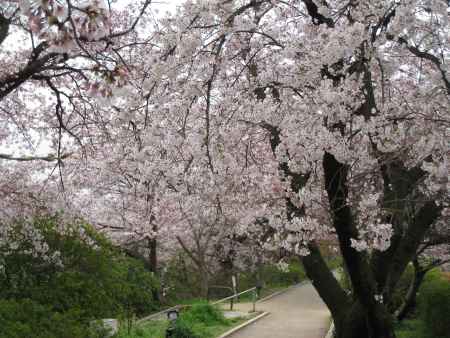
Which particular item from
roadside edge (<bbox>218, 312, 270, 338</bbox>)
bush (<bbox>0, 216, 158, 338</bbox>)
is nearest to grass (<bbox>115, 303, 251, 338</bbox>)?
roadside edge (<bbox>218, 312, 270, 338</bbox>)

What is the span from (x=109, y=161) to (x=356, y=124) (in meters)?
7.67

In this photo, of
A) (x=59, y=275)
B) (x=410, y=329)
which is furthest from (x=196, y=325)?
(x=59, y=275)

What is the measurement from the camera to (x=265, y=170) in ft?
36.3

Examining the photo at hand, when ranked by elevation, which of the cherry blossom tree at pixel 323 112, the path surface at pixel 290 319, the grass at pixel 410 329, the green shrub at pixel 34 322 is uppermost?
the cherry blossom tree at pixel 323 112

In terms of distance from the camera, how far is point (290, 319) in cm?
1554

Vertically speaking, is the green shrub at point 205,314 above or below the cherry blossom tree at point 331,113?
below

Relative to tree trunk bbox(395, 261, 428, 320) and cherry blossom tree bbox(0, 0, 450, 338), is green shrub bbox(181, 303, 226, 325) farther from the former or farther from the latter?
cherry blossom tree bbox(0, 0, 450, 338)

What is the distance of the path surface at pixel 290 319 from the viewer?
12930 mm

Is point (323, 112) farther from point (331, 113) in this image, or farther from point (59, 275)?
point (59, 275)

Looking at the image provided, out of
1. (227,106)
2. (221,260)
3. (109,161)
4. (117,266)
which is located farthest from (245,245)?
(227,106)

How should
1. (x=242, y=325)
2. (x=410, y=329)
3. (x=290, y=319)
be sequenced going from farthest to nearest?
1. (x=290, y=319)
2. (x=242, y=325)
3. (x=410, y=329)

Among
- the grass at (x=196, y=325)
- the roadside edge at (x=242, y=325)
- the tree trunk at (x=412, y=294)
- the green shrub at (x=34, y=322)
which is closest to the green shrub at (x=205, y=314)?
the grass at (x=196, y=325)

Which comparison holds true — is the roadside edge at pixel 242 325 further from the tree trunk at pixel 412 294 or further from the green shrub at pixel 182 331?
the tree trunk at pixel 412 294

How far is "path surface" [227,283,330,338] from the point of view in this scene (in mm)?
12930
